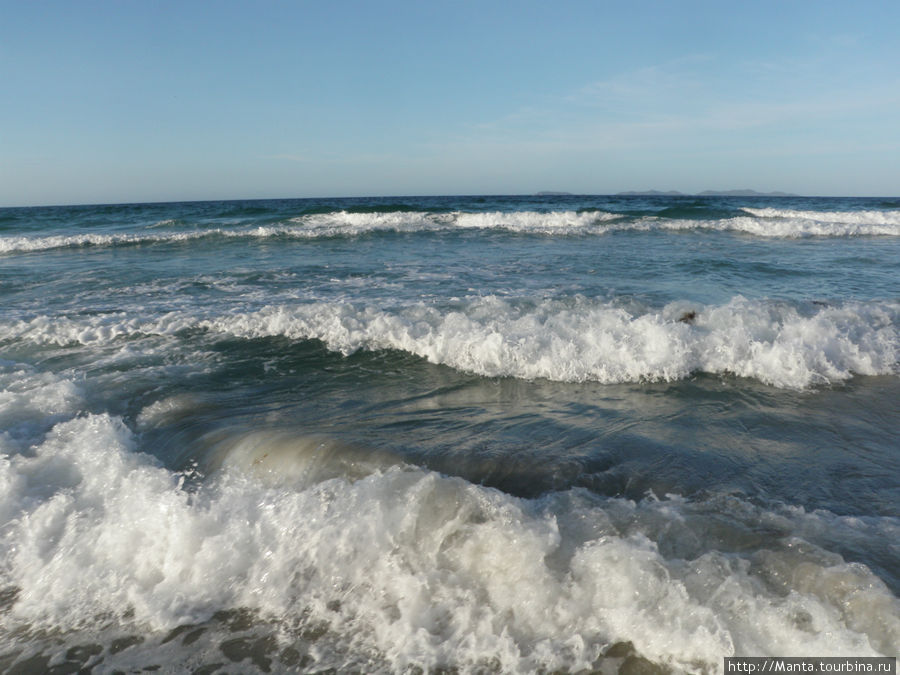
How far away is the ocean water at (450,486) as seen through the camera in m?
2.34

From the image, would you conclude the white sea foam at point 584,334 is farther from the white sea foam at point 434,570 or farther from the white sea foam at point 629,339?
the white sea foam at point 434,570

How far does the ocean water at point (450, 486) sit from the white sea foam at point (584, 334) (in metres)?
0.04

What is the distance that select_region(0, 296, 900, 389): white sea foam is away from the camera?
5316mm

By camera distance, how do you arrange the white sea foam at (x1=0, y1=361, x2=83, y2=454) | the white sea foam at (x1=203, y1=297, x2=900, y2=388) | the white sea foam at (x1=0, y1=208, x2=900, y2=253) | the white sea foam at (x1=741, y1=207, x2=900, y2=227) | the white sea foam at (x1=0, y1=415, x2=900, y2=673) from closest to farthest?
the white sea foam at (x1=0, y1=415, x2=900, y2=673) < the white sea foam at (x1=0, y1=361, x2=83, y2=454) < the white sea foam at (x1=203, y1=297, x2=900, y2=388) < the white sea foam at (x1=0, y1=208, x2=900, y2=253) < the white sea foam at (x1=741, y1=207, x2=900, y2=227)

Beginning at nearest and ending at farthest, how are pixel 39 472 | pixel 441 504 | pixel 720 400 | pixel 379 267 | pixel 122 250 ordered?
pixel 441 504, pixel 39 472, pixel 720 400, pixel 379 267, pixel 122 250

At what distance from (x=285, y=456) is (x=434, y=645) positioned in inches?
71.8

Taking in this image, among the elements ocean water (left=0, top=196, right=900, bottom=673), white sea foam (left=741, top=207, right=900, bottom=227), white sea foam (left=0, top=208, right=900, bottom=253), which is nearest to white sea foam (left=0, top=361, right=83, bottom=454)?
ocean water (left=0, top=196, right=900, bottom=673)

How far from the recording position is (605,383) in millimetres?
5168

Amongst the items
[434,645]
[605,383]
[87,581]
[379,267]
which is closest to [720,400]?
[605,383]

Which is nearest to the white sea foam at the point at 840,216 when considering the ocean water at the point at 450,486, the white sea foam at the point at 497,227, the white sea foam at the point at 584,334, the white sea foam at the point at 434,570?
the white sea foam at the point at 497,227

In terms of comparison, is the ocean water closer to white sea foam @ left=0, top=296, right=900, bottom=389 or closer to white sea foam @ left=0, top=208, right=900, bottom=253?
white sea foam @ left=0, top=296, right=900, bottom=389

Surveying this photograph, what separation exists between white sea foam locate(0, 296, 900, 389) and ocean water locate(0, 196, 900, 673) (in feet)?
0.12

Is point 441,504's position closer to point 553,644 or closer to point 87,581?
point 553,644

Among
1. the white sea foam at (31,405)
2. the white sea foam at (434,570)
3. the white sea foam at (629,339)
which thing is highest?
the white sea foam at (629,339)
